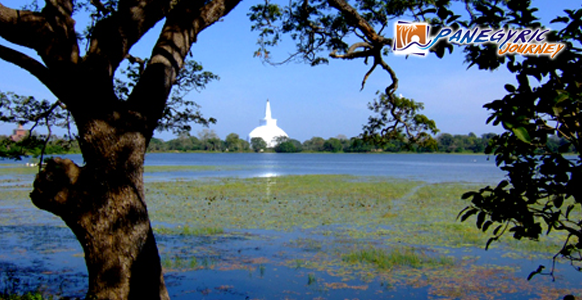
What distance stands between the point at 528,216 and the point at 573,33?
632 mm

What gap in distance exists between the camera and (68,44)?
8.04 ft

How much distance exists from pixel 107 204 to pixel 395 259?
168 inches

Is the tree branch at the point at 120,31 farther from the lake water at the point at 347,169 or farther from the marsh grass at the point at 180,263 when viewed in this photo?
the marsh grass at the point at 180,263

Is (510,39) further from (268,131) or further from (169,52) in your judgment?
(268,131)

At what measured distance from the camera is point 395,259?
584 centimetres

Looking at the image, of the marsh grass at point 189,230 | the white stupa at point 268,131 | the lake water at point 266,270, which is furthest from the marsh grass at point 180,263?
the white stupa at point 268,131

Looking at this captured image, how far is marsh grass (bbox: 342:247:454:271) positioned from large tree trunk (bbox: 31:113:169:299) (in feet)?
12.1

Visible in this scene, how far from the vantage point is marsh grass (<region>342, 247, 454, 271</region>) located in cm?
563

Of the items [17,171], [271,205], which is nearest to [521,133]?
[271,205]

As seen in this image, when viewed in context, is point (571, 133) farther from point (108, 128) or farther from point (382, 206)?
point (382, 206)

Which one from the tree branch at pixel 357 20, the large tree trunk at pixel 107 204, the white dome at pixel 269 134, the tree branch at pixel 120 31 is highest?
the white dome at pixel 269 134

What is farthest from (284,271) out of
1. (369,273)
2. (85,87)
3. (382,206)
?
(382,206)

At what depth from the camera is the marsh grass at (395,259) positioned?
5.63 meters

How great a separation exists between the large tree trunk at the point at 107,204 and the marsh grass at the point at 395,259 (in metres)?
3.68
